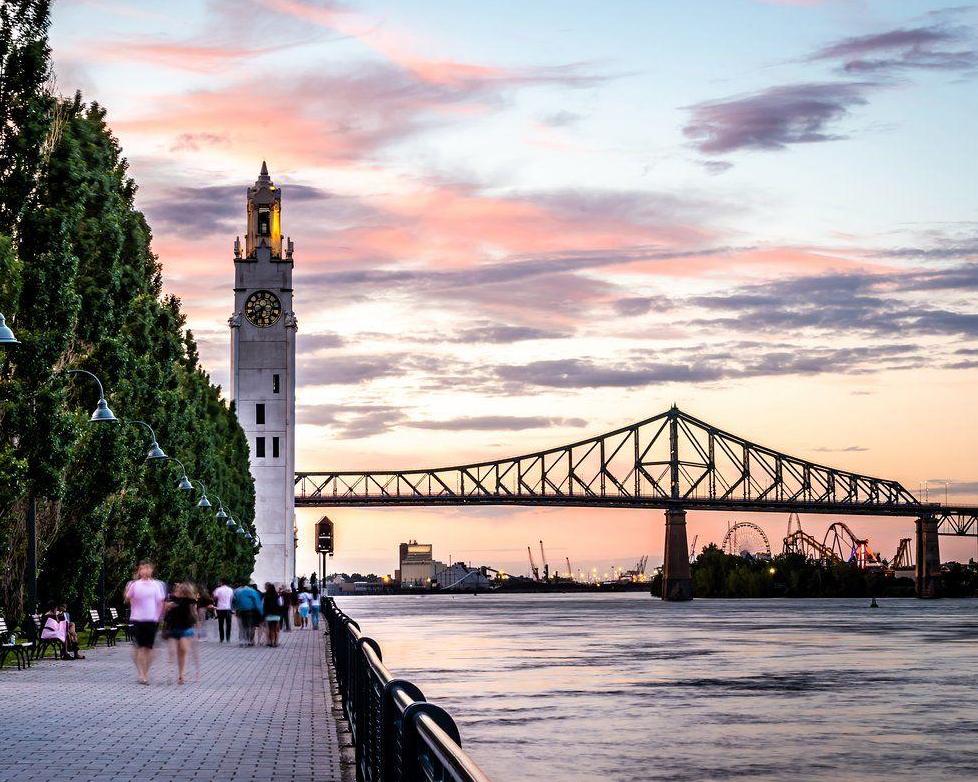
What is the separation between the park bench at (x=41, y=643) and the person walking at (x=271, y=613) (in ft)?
25.8

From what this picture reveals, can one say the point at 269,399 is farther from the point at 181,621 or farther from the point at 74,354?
the point at 181,621

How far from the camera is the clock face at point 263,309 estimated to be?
132 meters

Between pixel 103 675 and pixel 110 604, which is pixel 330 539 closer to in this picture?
pixel 110 604

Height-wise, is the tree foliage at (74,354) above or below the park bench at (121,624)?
above

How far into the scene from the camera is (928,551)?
17188 centimetres

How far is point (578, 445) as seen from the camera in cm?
18638

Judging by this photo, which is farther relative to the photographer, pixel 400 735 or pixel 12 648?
pixel 12 648

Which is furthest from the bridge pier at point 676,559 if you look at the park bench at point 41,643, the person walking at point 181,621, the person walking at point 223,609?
the person walking at point 181,621

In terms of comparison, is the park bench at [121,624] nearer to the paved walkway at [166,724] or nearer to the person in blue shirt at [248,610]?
the person in blue shirt at [248,610]

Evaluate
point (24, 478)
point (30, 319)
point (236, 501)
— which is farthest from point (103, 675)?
point (236, 501)

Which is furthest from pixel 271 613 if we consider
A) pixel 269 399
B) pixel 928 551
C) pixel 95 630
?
pixel 928 551

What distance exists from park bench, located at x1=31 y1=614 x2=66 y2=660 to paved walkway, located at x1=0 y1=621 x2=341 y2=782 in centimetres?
46

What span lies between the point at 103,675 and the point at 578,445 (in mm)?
158781

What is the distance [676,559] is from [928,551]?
1083 inches
